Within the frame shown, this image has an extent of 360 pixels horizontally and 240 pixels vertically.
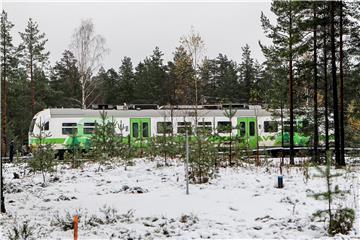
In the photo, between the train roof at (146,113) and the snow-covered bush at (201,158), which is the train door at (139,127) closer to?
the train roof at (146,113)

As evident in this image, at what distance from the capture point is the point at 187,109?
904 inches

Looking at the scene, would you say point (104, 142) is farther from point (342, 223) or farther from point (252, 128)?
point (252, 128)

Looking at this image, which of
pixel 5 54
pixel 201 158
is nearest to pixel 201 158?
pixel 201 158

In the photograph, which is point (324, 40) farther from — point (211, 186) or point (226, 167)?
point (211, 186)

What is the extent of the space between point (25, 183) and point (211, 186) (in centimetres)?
609

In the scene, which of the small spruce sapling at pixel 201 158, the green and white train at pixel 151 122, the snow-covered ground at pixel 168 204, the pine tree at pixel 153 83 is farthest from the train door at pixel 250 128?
the pine tree at pixel 153 83

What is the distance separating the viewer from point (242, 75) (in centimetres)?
5184

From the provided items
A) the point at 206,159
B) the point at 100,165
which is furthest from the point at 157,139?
the point at 206,159

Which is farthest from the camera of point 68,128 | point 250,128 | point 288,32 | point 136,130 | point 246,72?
point 246,72

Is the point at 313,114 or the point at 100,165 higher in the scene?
the point at 313,114

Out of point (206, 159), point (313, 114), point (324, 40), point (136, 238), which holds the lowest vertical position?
point (136, 238)

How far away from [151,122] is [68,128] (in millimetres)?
4793

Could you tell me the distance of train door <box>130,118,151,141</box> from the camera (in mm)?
22047

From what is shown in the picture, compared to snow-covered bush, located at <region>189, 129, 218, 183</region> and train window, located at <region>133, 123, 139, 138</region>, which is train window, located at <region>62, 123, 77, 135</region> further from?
snow-covered bush, located at <region>189, 129, 218, 183</region>
